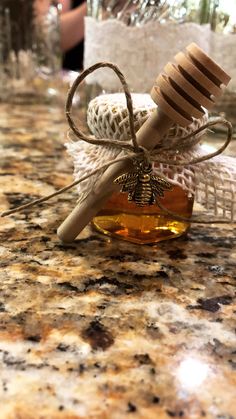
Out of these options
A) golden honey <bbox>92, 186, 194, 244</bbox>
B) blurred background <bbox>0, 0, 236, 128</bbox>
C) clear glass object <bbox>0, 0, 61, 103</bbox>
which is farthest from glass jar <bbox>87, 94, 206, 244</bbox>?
clear glass object <bbox>0, 0, 61, 103</bbox>

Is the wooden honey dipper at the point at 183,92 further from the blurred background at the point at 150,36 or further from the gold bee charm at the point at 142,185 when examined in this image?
the blurred background at the point at 150,36

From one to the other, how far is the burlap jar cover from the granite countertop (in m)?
0.04

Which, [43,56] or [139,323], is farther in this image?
[43,56]

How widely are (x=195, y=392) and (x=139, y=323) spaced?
0.06 meters

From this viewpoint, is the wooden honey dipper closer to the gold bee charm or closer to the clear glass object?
the gold bee charm

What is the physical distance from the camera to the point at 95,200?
0.36 metres

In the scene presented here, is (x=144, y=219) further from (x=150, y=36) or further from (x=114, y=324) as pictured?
(x=150, y=36)

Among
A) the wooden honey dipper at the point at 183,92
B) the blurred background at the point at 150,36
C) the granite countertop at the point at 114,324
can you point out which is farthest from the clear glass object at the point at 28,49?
the wooden honey dipper at the point at 183,92

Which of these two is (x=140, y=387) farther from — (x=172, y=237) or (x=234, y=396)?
(x=172, y=237)

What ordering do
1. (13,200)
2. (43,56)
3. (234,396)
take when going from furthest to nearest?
(43,56) → (13,200) → (234,396)

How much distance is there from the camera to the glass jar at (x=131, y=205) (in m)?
0.36

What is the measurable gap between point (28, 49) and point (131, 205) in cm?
69

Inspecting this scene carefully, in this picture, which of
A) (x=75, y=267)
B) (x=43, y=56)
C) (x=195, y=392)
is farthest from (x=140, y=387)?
(x=43, y=56)

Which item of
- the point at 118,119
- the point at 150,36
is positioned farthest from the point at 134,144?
the point at 150,36
